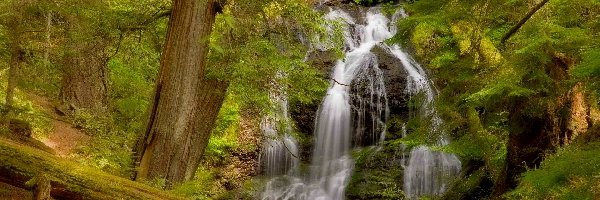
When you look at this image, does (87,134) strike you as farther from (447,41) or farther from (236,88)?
(447,41)

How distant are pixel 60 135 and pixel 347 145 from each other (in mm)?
8208

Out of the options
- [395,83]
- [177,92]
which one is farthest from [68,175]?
[395,83]

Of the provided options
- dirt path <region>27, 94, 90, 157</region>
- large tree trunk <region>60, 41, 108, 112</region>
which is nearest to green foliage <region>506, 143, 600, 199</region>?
dirt path <region>27, 94, 90, 157</region>

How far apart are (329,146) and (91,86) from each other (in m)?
6.92

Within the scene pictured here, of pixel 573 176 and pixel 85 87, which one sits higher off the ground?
pixel 85 87

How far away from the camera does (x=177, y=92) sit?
643 centimetres

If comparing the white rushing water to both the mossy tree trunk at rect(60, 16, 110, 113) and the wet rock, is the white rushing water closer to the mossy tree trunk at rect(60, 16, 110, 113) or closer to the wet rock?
the wet rock

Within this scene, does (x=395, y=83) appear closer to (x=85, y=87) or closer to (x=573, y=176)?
(x=85, y=87)

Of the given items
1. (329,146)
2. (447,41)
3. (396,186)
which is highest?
(447,41)

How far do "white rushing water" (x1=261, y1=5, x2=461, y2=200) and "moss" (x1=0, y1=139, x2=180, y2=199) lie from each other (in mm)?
8990

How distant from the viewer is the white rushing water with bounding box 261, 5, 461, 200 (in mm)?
13836

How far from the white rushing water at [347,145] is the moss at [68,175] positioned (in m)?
8.99

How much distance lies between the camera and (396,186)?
13.4 meters

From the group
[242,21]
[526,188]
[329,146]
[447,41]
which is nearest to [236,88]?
[242,21]
